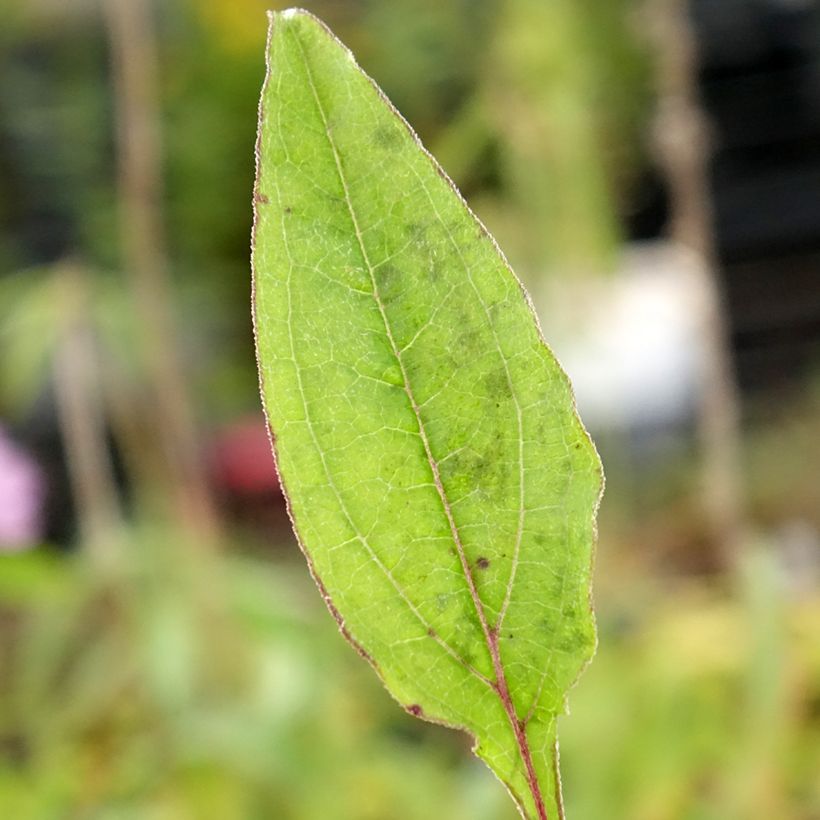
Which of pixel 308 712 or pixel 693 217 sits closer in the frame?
pixel 308 712

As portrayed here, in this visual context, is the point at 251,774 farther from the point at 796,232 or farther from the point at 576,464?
the point at 796,232

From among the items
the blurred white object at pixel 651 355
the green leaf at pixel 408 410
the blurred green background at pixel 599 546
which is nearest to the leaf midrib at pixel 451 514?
the green leaf at pixel 408 410

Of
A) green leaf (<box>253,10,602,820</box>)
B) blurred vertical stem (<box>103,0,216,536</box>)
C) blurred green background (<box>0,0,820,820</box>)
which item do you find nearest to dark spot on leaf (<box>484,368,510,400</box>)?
green leaf (<box>253,10,602,820</box>)

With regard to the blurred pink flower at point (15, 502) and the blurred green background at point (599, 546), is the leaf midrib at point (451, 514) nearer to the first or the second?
the blurred green background at point (599, 546)

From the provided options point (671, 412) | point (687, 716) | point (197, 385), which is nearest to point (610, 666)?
point (687, 716)

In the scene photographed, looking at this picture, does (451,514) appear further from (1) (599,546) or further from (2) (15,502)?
(1) (599,546)

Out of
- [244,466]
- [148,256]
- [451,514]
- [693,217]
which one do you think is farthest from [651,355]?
[451,514]
